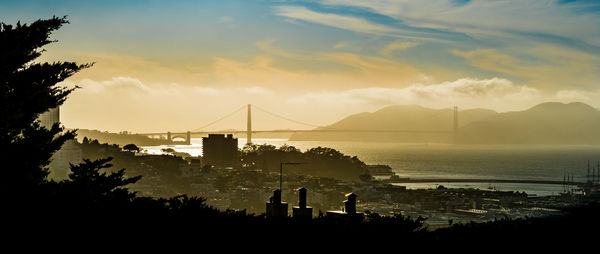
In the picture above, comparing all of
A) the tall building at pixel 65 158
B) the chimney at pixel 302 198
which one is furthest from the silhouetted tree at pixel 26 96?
the tall building at pixel 65 158

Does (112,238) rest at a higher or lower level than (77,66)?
lower

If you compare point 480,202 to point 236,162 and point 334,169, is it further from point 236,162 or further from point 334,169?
point 236,162

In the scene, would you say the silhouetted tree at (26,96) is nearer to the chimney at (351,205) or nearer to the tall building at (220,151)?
the chimney at (351,205)

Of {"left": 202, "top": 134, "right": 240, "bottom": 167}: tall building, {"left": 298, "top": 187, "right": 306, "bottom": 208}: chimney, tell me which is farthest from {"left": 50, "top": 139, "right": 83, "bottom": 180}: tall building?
{"left": 298, "top": 187, "right": 306, "bottom": 208}: chimney

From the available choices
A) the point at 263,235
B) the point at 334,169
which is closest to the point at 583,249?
the point at 263,235

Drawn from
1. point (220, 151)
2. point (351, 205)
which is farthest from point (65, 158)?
point (351, 205)

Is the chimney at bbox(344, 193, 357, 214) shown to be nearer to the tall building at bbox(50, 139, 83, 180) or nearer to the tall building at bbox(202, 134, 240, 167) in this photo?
the tall building at bbox(50, 139, 83, 180)

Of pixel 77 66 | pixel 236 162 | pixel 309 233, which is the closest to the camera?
pixel 309 233
